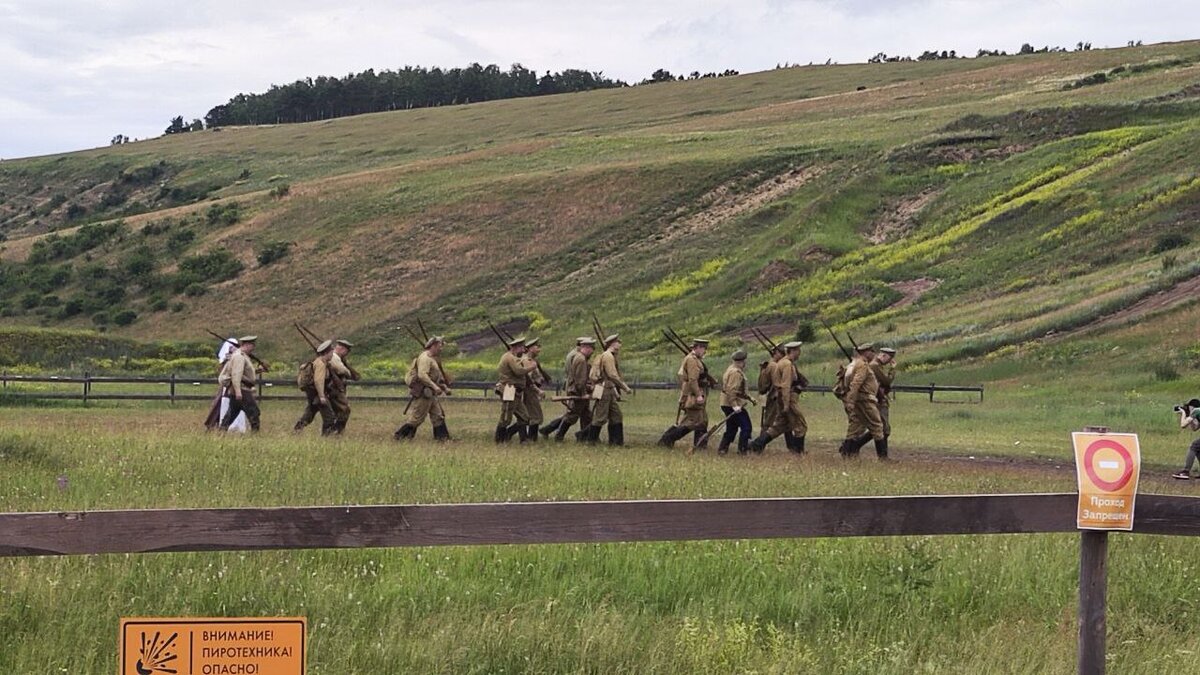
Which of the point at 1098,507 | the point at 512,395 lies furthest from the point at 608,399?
the point at 1098,507

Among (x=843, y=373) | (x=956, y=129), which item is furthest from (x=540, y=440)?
(x=956, y=129)

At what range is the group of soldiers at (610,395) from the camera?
1953cm

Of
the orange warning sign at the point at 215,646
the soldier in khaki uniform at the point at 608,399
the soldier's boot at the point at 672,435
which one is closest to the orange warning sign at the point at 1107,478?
the orange warning sign at the point at 215,646

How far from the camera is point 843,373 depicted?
67.7 ft

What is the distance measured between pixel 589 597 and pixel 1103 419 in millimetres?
20026

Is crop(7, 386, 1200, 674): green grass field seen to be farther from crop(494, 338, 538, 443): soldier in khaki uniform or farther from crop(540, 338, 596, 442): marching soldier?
crop(540, 338, 596, 442): marching soldier

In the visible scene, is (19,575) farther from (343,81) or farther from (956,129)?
(343,81)

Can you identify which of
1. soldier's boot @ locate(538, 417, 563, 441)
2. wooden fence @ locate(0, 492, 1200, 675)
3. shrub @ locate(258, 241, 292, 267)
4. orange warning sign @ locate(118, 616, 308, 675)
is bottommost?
soldier's boot @ locate(538, 417, 563, 441)

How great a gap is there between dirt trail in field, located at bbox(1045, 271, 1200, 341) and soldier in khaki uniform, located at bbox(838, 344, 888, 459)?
56.6ft

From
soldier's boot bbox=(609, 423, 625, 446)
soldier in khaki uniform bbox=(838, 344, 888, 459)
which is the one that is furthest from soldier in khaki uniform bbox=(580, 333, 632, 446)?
soldier in khaki uniform bbox=(838, 344, 888, 459)

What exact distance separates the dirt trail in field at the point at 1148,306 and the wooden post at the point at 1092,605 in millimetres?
29791

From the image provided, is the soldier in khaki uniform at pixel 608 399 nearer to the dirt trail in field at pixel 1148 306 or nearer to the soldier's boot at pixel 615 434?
the soldier's boot at pixel 615 434

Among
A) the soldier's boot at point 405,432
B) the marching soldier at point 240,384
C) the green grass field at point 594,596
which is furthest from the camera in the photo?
the soldier's boot at point 405,432

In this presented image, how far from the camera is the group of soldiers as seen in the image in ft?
64.1
